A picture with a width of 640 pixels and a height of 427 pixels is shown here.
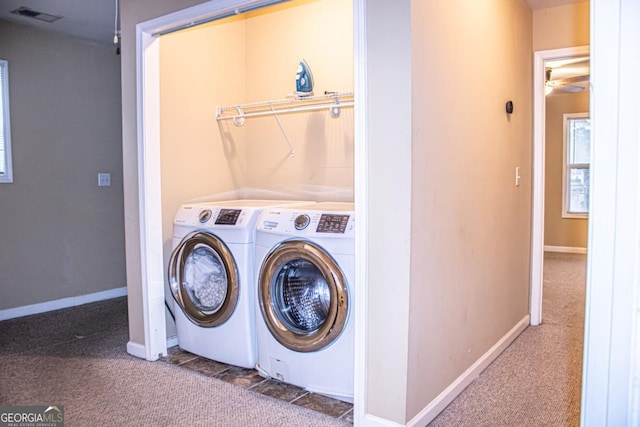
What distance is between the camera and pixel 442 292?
2229 mm

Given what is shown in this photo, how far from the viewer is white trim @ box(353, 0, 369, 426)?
78.1 inches

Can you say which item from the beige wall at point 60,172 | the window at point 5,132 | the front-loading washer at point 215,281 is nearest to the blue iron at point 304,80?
the front-loading washer at point 215,281

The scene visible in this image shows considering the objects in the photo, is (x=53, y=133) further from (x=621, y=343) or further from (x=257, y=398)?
(x=621, y=343)

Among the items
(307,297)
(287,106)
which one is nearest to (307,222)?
(307,297)

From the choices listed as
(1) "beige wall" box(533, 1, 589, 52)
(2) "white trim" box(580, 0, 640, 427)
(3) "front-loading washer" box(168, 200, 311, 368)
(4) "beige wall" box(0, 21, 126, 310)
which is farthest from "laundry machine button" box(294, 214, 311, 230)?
(4) "beige wall" box(0, 21, 126, 310)

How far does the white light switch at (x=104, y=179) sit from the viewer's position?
4.34 metres

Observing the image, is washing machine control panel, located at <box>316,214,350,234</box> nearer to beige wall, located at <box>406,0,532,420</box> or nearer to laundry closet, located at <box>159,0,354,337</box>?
beige wall, located at <box>406,0,532,420</box>

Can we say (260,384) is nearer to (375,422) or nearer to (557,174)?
(375,422)

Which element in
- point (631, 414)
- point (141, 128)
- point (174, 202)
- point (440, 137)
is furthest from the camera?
point (174, 202)

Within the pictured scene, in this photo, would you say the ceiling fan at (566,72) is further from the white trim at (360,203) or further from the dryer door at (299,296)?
the dryer door at (299,296)

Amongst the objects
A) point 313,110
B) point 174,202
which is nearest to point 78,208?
point 174,202

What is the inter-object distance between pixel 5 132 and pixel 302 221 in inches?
108

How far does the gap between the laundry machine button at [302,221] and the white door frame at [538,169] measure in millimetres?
1983

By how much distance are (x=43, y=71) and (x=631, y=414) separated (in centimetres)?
442
